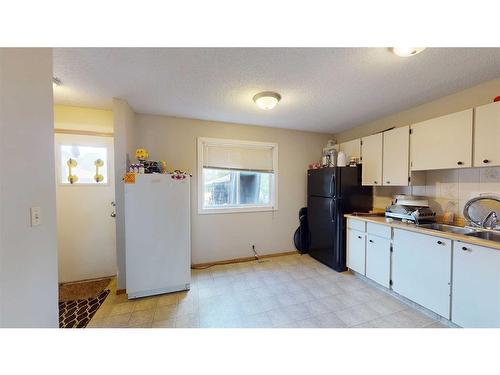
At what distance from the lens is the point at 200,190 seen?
294 centimetres

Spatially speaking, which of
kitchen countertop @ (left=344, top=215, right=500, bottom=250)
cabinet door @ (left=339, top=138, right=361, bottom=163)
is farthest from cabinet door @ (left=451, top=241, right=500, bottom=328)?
cabinet door @ (left=339, top=138, right=361, bottom=163)

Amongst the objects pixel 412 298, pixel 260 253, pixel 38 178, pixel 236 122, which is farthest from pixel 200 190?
pixel 412 298

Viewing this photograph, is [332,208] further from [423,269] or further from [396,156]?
[423,269]

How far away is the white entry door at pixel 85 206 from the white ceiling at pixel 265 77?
1.96 feet

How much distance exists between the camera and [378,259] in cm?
226

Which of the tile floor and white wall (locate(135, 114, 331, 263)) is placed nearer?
the tile floor

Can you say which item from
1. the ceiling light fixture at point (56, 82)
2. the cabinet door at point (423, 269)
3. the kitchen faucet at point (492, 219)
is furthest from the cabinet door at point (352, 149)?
the ceiling light fixture at point (56, 82)

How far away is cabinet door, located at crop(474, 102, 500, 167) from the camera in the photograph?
5.14ft

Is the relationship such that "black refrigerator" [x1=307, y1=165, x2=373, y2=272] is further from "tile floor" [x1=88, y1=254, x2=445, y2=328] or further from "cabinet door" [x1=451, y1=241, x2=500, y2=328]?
"cabinet door" [x1=451, y1=241, x2=500, y2=328]

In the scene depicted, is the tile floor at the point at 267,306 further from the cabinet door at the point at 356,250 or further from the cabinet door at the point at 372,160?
the cabinet door at the point at 372,160

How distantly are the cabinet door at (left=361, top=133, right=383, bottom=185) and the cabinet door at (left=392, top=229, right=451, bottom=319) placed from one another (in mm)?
849

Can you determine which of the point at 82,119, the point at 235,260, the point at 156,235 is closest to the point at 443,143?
the point at 235,260

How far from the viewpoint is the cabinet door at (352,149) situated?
9.32ft
